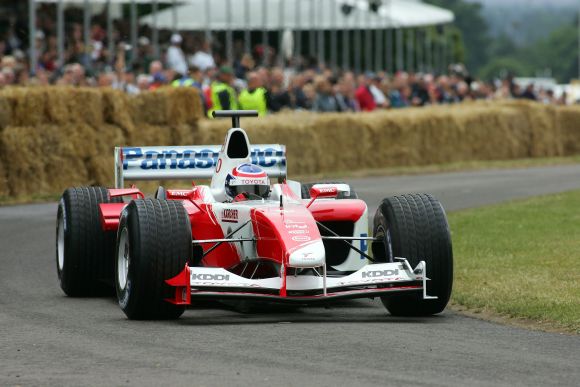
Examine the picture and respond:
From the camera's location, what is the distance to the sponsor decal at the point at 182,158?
12.8 metres

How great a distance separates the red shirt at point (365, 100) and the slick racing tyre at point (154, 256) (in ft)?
67.4

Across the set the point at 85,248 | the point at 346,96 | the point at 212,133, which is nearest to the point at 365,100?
the point at 346,96

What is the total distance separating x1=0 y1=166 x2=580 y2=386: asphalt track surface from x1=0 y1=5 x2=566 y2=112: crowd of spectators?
11331mm

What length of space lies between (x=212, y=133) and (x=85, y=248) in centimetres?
1172


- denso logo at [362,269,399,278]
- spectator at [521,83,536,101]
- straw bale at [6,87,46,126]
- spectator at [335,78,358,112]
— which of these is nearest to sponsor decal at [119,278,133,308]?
denso logo at [362,269,399,278]

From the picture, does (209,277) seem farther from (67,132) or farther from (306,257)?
(67,132)

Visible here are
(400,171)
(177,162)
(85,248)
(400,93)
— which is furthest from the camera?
(400,93)

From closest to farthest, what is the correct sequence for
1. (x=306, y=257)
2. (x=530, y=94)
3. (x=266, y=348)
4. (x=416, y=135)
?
1. (x=266, y=348)
2. (x=306, y=257)
3. (x=416, y=135)
4. (x=530, y=94)

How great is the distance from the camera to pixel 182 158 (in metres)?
12.9

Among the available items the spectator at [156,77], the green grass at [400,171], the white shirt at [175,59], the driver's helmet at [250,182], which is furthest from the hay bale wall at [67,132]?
the driver's helmet at [250,182]

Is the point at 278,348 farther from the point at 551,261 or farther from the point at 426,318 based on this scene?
the point at 551,261

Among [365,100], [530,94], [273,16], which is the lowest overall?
[530,94]

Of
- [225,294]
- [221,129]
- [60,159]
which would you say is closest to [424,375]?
[225,294]

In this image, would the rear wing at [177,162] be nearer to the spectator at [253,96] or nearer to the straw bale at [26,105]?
the straw bale at [26,105]
